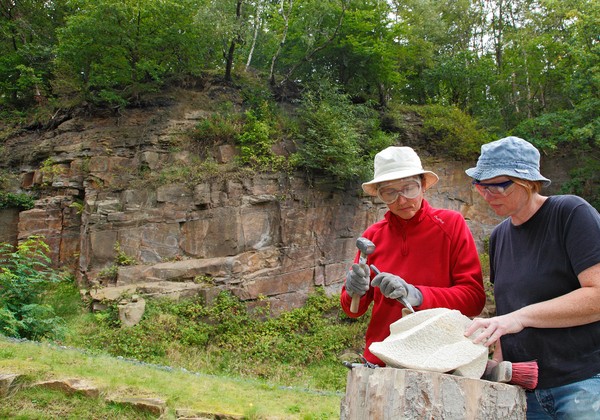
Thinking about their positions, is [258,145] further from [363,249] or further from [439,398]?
[439,398]

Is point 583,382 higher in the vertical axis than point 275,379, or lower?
higher

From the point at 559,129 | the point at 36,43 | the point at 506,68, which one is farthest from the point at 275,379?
the point at 506,68

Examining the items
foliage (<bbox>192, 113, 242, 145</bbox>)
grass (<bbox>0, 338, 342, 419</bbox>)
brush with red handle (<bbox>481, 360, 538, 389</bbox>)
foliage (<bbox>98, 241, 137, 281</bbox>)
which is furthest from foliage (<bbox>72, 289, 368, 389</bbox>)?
brush with red handle (<bbox>481, 360, 538, 389</bbox>)

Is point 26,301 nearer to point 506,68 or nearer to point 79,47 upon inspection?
point 79,47

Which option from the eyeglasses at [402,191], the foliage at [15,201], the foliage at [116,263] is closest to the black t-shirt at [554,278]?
the eyeglasses at [402,191]

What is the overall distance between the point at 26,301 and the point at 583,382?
8.21 metres

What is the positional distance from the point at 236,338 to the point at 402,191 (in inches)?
323

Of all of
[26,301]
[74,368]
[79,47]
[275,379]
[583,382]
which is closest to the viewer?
[583,382]

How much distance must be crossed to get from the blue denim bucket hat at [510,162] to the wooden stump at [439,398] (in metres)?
0.93

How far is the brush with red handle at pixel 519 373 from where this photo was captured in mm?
1979

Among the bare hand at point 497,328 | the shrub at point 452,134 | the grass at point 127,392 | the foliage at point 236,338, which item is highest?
the shrub at point 452,134

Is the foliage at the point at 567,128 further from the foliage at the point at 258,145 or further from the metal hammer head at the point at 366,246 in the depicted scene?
the metal hammer head at the point at 366,246

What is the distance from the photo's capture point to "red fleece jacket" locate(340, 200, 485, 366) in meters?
2.48

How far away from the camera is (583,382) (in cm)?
195
